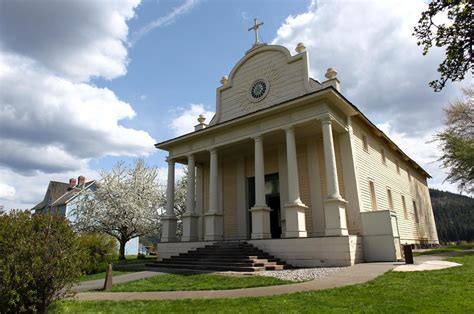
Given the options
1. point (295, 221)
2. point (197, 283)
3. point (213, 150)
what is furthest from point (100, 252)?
point (295, 221)

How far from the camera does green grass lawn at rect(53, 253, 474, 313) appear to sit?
5.62 metres

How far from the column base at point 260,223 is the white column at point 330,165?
323cm

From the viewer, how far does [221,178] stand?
20844 mm

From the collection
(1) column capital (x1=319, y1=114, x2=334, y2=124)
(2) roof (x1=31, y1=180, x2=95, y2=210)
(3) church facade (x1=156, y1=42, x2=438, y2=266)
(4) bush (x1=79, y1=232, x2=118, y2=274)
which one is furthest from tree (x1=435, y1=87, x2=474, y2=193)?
(2) roof (x1=31, y1=180, x2=95, y2=210)

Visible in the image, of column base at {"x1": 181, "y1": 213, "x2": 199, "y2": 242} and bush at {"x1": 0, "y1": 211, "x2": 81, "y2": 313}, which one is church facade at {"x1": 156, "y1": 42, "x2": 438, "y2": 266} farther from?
bush at {"x1": 0, "y1": 211, "x2": 81, "y2": 313}

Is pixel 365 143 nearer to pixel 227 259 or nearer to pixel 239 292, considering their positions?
pixel 227 259

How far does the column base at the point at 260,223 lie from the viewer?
14859 mm

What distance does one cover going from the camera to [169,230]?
63.6 ft

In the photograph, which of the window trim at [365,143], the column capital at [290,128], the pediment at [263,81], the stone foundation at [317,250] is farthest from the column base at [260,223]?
the window trim at [365,143]

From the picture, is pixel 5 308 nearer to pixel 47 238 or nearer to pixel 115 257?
pixel 47 238

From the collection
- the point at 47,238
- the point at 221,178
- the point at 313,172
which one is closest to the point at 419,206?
the point at 313,172

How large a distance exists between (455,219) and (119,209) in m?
93.4

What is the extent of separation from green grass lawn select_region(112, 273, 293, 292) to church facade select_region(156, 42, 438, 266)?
411 cm

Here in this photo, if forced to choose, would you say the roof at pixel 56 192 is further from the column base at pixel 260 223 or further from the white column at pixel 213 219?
the column base at pixel 260 223
